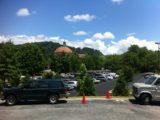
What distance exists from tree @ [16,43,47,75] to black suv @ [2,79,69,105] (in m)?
65.0

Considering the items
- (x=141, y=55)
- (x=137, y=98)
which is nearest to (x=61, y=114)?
A: (x=137, y=98)

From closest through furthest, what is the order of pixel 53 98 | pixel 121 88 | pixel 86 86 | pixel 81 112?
pixel 81 112
pixel 53 98
pixel 121 88
pixel 86 86

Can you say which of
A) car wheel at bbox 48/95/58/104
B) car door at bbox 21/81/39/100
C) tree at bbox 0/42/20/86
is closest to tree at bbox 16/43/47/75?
tree at bbox 0/42/20/86

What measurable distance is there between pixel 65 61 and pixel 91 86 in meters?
65.7

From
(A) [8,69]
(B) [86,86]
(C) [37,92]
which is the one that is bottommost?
(C) [37,92]

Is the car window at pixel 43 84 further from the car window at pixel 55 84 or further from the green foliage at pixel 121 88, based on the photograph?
the green foliage at pixel 121 88

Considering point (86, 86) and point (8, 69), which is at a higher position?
point (8, 69)

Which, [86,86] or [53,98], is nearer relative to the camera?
[53,98]

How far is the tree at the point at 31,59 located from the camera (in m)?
89.5

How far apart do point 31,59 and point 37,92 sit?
2684 inches

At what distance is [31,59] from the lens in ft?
297

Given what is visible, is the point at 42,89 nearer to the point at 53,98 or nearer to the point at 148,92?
the point at 53,98

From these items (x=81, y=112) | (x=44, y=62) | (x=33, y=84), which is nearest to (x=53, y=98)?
(x=33, y=84)

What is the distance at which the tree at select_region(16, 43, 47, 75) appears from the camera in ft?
294
